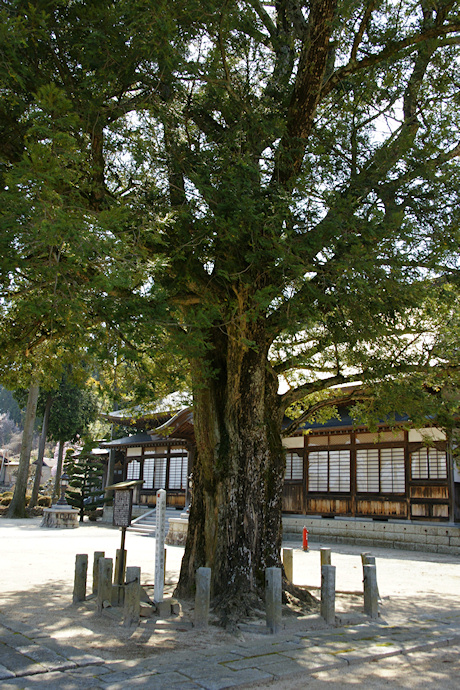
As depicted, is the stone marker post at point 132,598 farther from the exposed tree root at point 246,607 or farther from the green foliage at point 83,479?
the green foliage at point 83,479

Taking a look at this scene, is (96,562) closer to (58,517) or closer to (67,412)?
(58,517)

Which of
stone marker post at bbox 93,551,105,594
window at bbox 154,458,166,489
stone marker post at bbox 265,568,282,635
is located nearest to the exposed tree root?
stone marker post at bbox 265,568,282,635

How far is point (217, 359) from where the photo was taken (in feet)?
29.4

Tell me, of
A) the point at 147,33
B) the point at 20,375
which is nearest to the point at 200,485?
the point at 20,375

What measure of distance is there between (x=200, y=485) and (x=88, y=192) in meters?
4.82

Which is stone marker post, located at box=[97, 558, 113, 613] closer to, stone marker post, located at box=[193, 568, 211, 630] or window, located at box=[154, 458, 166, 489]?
stone marker post, located at box=[193, 568, 211, 630]

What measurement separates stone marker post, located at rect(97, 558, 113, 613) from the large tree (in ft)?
4.71

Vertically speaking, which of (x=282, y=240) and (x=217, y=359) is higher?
(x=282, y=240)

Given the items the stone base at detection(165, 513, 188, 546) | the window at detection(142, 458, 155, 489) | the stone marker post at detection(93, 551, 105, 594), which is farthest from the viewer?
the window at detection(142, 458, 155, 489)

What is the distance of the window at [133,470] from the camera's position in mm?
31953

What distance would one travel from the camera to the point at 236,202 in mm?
6883

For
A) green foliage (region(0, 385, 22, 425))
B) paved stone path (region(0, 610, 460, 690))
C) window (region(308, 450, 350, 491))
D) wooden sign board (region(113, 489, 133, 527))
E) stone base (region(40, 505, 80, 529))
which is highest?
green foliage (region(0, 385, 22, 425))

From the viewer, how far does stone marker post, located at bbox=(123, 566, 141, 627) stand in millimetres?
6695

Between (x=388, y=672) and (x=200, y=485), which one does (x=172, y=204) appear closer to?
(x=200, y=485)
